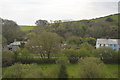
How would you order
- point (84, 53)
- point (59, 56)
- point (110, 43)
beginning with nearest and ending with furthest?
point (84, 53) → point (59, 56) → point (110, 43)

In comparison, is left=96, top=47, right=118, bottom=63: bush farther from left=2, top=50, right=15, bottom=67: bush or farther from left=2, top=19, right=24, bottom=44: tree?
left=2, top=19, right=24, bottom=44: tree

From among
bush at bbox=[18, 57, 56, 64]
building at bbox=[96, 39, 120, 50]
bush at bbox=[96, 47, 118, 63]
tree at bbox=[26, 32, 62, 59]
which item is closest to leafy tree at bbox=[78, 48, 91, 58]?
bush at bbox=[96, 47, 118, 63]

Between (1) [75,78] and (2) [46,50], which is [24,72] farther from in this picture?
(2) [46,50]

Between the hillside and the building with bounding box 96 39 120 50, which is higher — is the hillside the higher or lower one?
the higher one

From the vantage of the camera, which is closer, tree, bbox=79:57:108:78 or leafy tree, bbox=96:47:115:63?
tree, bbox=79:57:108:78

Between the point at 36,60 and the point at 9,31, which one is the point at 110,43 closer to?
the point at 36,60

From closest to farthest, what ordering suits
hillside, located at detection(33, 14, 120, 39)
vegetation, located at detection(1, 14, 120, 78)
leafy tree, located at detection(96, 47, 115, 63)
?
1. vegetation, located at detection(1, 14, 120, 78)
2. leafy tree, located at detection(96, 47, 115, 63)
3. hillside, located at detection(33, 14, 120, 39)

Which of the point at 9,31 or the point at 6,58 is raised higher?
the point at 9,31

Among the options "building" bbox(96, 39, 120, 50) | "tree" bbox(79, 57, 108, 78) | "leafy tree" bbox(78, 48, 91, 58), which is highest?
"building" bbox(96, 39, 120, 50)

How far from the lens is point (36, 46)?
86.1ft

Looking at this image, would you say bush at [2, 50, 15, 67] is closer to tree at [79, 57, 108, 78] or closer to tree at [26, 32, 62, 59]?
tree at [26, 32, 62, 59]

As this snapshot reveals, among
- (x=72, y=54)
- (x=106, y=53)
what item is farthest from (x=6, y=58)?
(x=106, y=53)

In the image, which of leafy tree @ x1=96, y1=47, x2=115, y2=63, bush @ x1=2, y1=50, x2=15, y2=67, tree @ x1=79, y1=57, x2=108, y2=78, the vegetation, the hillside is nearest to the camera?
tree @ x1=79, y1=57, x2=108, y2=78

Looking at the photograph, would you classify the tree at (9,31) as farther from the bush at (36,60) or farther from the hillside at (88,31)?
the bush at (36,60)
